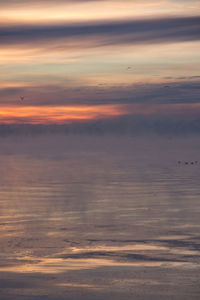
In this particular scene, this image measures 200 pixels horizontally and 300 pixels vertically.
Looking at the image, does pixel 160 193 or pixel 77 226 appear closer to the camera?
pixel 77 226

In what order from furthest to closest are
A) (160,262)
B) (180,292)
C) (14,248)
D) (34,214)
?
(34,214) → (14,248) → (160,262) → (180,292)

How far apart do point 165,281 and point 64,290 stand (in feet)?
9.77

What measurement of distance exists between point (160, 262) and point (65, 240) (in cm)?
494

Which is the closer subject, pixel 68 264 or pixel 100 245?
pixel 68 264

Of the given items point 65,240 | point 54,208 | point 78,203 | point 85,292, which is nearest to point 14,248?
point 65,240

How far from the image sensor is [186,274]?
61.6 ft

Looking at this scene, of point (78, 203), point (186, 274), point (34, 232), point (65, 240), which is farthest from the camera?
point (78, 203)

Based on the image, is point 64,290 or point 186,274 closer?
point 64,290

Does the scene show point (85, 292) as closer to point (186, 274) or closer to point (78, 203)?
point (186, 274)

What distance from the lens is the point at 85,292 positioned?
Result: 17.2 metres

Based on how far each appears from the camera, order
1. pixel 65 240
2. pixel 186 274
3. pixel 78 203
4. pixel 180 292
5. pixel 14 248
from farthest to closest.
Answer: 1. pixel 78 203
2. pixel 65 240
3. pixel 14 248
4. pixel 186 274
5. pixel 180 292

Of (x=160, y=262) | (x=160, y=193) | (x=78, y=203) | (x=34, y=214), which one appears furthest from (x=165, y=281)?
(x=160, y=193)

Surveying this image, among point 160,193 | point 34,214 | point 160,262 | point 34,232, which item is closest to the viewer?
point 160,262

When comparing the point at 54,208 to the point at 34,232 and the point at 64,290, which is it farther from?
the point at 64,290
